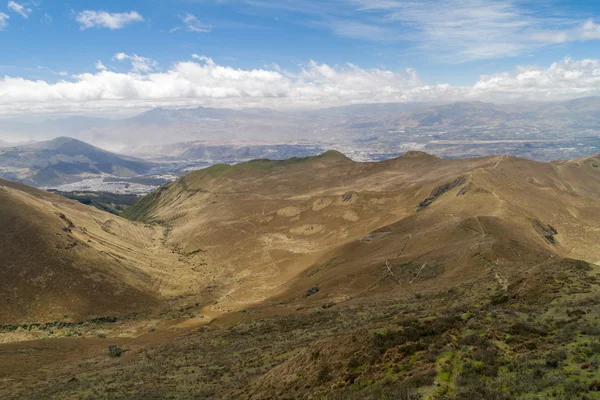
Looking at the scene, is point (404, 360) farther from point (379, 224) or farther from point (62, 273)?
point (379, 224)

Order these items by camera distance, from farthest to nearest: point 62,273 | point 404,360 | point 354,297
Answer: point 62,273 < point 354,297 < point 404,360

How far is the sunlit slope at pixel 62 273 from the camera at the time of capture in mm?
55438

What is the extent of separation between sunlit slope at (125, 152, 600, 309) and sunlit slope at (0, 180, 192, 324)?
14.9 m

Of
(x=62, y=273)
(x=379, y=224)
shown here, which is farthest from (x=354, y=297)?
(x=379, y=224)

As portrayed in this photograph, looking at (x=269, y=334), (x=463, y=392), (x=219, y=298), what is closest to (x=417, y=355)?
(x=463, y=392)

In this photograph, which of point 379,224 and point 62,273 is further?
point 379,224

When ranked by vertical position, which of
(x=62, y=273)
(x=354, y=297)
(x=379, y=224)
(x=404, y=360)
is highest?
(x=404, y=360)

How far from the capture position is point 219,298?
2721 inches

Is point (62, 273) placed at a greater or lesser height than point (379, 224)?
greater

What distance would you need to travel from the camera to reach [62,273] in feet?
200

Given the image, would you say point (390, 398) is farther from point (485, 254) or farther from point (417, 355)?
point (485, 254)

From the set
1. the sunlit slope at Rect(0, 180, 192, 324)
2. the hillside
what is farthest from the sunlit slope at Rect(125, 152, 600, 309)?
the sunlit slope at Rect(0, 180, 192, 324)

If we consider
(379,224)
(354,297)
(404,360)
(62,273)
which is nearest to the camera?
(404,360)

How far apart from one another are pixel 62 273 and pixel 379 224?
65999mm
